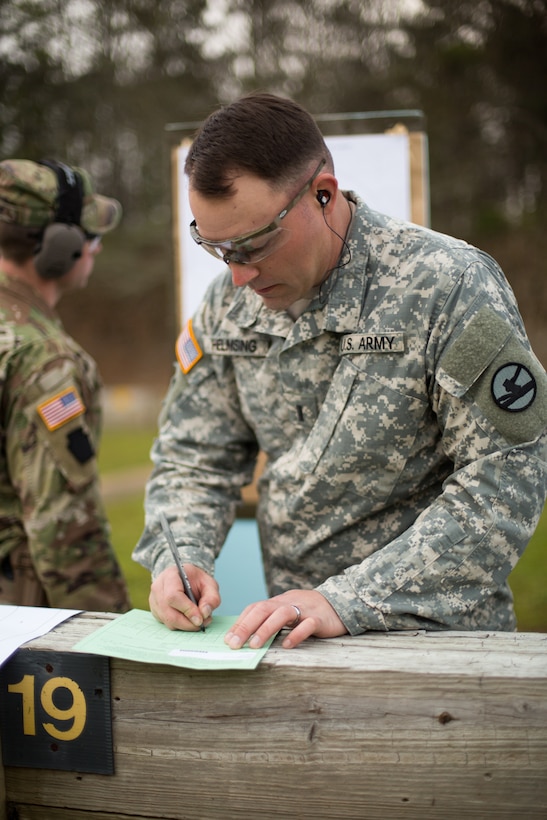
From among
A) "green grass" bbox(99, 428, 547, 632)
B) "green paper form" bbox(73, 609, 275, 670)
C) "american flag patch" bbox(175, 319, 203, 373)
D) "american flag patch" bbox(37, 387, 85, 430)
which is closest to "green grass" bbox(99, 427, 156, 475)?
"green grass" bbox(99, 428, 547, 632)

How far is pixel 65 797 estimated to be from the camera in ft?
4.23

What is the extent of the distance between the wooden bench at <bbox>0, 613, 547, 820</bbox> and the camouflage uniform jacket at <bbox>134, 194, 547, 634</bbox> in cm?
17

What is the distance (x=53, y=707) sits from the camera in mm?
1289

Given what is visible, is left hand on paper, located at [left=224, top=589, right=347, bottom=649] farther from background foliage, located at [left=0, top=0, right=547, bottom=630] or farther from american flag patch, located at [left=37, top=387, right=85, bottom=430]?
background foliage, located at [left=0, top=0, right=547, bottom=630]

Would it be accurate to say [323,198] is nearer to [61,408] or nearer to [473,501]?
[473,501]

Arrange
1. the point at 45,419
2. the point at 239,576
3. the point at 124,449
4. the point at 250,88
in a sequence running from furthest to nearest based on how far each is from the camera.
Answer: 1. the point at 250,88
2. the point at 124,449
3. the point at 239,576
4. the point at 45,419

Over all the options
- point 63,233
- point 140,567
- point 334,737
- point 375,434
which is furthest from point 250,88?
point 334,737

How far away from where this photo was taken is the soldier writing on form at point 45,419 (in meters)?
2.40

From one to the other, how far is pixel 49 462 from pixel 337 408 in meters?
1.15

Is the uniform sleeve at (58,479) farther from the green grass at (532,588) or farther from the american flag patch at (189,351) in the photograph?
the green grass at (532,588)

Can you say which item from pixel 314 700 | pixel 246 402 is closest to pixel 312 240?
pixel 246 402

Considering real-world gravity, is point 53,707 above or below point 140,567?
above

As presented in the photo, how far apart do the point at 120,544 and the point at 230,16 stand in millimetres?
9835

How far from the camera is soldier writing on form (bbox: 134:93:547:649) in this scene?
1398 millimetres
